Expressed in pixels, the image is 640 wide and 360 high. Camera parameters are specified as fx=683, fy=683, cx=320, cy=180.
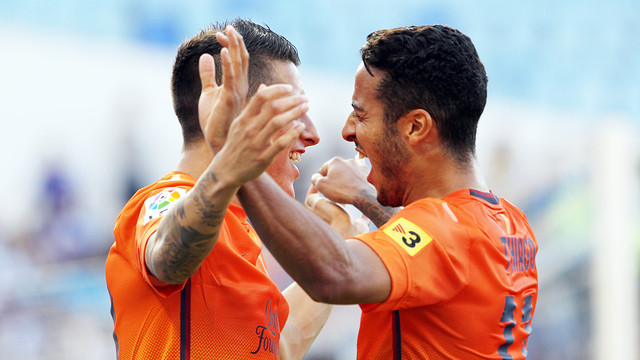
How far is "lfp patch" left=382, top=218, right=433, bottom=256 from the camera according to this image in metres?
1.95

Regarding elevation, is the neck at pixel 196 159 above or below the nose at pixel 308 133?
below

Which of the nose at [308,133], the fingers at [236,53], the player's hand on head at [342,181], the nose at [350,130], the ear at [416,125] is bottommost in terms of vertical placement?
the player's hand on head at [342,181]

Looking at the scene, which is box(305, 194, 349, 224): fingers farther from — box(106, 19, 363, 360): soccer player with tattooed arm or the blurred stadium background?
the blurred stadium background

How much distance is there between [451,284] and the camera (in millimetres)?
2006

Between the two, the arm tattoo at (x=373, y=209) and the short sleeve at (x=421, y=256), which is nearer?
the short sleeve at (x=421, y=256)

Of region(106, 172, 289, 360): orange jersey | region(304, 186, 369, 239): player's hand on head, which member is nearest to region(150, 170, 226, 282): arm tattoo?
region(106, 172, 289, 360): orange jersey

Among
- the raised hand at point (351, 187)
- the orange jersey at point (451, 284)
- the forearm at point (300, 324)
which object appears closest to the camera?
the orange jersey at point (451, 284)

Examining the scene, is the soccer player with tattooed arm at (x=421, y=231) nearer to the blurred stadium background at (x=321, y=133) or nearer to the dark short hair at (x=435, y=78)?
the dark short hair at (x=435, y=78)

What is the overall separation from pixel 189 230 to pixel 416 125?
944 mm

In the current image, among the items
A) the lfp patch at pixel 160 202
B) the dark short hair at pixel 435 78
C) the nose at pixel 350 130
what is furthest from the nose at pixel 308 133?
the lfp patch at pixel 160 202

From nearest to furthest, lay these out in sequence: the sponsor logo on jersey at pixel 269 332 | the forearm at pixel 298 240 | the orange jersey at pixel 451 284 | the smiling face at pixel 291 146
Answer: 1. the forearm at pixel 298 240
2. the orange jersey at pixel 451 284
3. the sponsor logo on jersey at pixel 269 332
4. the smiling face at pixel 291 146

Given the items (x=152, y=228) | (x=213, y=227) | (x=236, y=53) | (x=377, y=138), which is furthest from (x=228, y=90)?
(x=377, y=138)

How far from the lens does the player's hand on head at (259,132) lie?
5.06 feet

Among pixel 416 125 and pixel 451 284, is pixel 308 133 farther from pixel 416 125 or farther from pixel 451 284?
pixel 451 284
